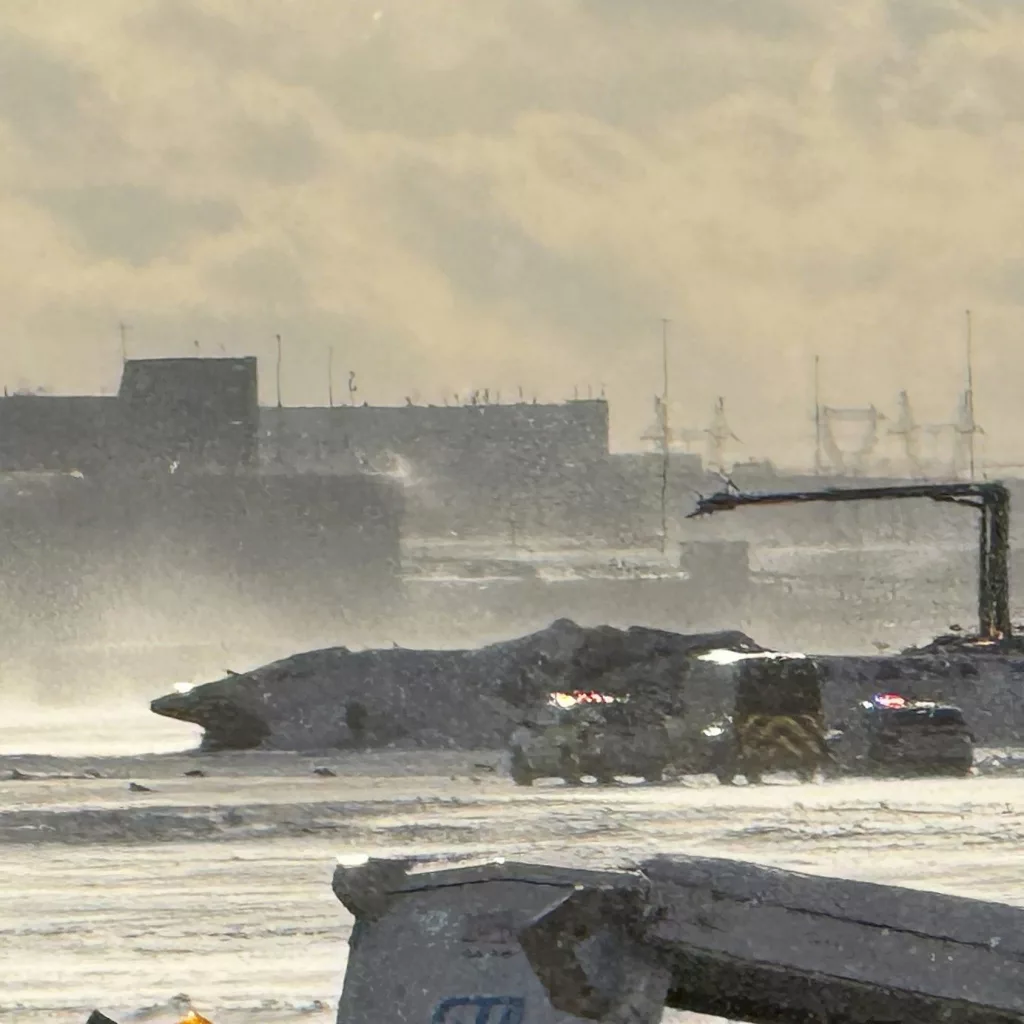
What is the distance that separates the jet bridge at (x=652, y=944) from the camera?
5.83m

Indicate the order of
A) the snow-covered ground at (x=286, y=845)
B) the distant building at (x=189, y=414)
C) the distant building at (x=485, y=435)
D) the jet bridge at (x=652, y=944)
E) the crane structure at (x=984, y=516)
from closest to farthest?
the jet bridge at (x=652, y=944) < the snow-covered ground at (x=286, y=845) < the crane structure at (x=984, y=516) < the distant building at (x=189, y=414) < the distant building at (x=485, y=435)

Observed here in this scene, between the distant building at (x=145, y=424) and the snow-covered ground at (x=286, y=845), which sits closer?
the snow-covered ground at (x=286, y=845)

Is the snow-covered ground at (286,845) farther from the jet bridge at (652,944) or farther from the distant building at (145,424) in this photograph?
the distant building at (145,424)

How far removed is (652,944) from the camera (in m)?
5.95

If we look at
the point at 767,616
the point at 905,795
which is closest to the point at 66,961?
the point at 905,795

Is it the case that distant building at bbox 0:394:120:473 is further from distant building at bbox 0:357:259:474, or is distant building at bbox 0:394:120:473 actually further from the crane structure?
the crane structure

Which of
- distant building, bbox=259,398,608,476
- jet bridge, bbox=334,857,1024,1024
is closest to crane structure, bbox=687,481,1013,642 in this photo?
jet bridge, bbox=334,857,1024,1024

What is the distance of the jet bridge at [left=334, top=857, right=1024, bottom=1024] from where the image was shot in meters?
5.83

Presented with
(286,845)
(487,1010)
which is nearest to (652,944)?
(487,1010)

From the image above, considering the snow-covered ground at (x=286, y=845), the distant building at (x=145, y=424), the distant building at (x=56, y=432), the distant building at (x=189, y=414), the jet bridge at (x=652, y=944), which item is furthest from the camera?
the distant building at (x=56, y=432)

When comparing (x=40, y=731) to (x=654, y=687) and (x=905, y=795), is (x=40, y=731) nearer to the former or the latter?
(x=654, y=687)

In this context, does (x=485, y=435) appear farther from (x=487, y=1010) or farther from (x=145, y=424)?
(x=487, y=1010)

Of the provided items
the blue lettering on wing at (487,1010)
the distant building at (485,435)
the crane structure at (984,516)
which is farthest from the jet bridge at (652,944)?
the distant building at (485,435)

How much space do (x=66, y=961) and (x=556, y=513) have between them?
7910cm
